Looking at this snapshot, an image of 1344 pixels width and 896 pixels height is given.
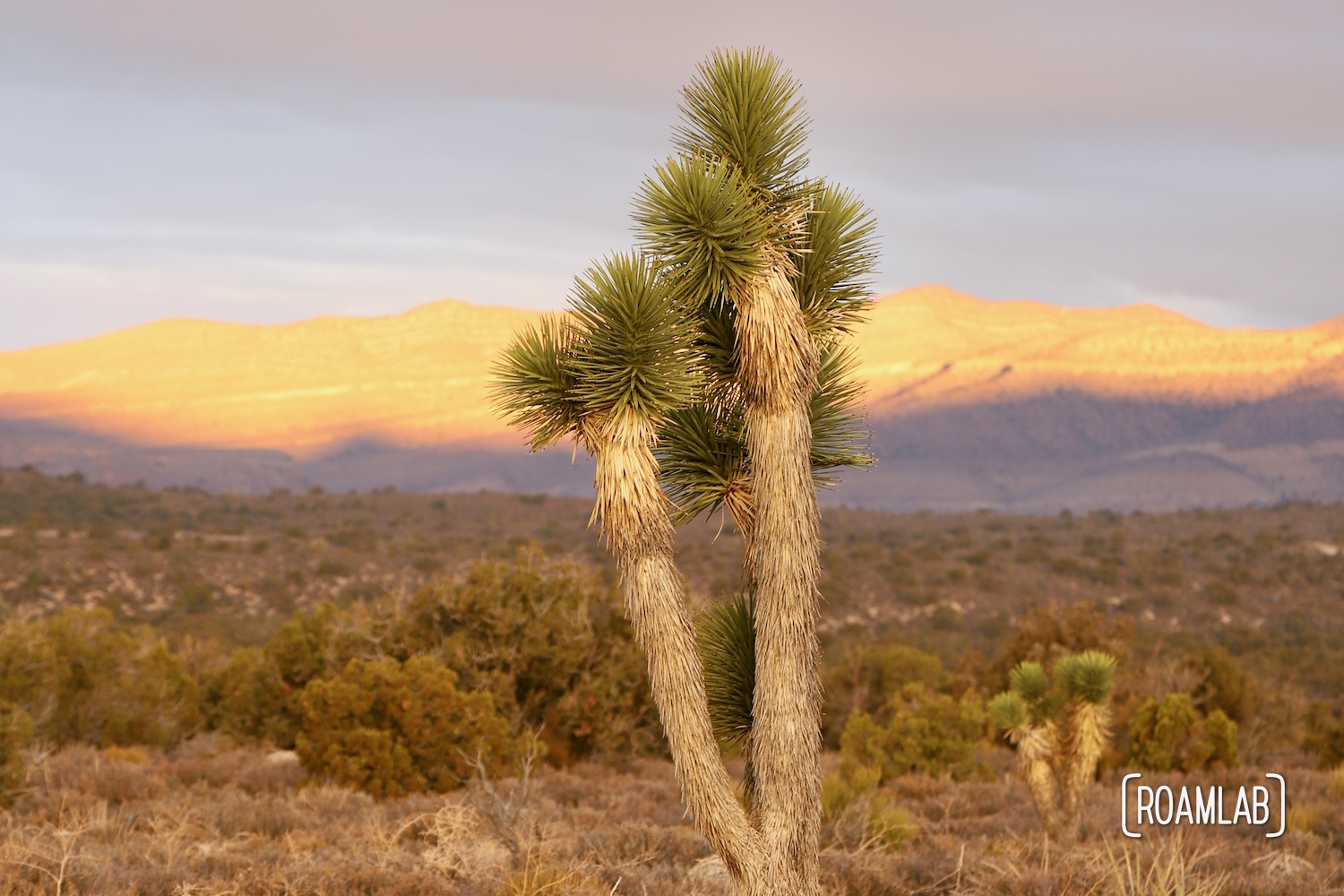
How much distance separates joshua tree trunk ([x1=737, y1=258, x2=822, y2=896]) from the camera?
532 centimetres

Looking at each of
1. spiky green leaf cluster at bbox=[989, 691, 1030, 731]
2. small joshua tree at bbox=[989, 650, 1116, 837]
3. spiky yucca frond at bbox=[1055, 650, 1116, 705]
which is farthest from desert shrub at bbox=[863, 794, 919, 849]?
spiky yucca frond at bbox=[1055, 650, 1116, 705]

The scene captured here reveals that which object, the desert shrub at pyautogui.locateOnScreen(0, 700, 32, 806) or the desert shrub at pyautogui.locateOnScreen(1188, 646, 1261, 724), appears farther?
the desert shrub at pyautogui.locateOnScreen(1188, 646, 1261, 724)

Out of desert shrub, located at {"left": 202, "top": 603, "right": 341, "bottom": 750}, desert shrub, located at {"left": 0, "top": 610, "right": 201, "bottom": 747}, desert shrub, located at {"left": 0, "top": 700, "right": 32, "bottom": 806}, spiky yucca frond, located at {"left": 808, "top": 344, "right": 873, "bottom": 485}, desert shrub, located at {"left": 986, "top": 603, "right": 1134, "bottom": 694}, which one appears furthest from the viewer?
desert shrub, located at {"left": 986, "top": 603, "right": 1134, "bottom": 694}

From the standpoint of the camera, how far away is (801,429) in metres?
5.44

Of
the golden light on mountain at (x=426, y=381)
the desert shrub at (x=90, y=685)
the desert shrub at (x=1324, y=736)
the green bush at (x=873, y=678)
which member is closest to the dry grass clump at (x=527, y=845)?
the desert shrub at (x=90, y=685)

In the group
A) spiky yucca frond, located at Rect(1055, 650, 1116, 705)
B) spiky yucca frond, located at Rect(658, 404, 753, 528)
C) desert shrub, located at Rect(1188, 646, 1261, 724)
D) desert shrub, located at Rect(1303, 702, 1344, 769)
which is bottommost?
desert shrub, located at Rect(1303, 702, 1344, 769)

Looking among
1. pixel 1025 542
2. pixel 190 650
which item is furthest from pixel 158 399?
pixel 190 650

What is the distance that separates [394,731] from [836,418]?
9.05 metres

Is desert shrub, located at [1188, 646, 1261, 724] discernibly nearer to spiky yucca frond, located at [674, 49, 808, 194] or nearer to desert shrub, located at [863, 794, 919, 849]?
desert shrub, located at [863, 794, 919, 849]

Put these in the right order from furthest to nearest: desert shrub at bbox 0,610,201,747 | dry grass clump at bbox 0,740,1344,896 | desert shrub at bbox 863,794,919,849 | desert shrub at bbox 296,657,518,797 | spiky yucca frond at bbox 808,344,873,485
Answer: desert shrub at bbox 0,610,201,747 < desert shrub at bbox 296,657,518,797 < desert shrub at bbox 863,794,919,849 < dry grass clump at bbox 0,740,1344,896 < spiky yucca frond at bbox 808,344,873,485

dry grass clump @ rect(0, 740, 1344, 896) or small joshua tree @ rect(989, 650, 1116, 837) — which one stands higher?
small joshua tree @ rect(989, 650, 1116, 837)

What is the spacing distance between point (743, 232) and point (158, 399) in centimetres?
17137

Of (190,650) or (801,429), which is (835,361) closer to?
(801,429)

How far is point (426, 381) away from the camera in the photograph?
168 meters
